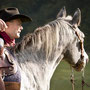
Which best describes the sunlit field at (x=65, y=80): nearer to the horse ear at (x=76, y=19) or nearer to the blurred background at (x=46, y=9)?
the blurred background at (x=46, y=9)

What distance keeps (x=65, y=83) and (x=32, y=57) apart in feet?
20.1

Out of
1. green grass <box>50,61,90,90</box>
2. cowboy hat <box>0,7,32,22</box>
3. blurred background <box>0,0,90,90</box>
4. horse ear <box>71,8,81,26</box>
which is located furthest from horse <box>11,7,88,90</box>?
blurred background <box>0,0,90,90</box>

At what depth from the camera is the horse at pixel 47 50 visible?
2408mm

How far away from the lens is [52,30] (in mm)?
2623

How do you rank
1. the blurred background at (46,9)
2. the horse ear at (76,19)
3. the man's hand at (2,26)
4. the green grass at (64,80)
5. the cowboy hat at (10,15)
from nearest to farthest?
the man's hand at (2,26) < the cowboy hat at (10,15) < the horse ear at (76,19) < the green grass at (64,80) < the blurred background at (46,9)

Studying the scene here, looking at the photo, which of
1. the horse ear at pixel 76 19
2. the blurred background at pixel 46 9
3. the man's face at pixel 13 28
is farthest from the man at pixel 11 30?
the blurred background at pixel 46 9

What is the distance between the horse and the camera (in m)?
2.41

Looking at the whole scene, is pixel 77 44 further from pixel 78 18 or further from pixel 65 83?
pixel 65 83

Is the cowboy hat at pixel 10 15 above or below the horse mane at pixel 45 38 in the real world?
above

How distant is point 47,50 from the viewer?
2.59m

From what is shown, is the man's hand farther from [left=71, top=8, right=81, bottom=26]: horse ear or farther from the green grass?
the green grass

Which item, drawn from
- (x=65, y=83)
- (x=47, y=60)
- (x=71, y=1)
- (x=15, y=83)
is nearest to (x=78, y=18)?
(x=47, y=60)

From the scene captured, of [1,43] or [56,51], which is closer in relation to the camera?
[1,43]

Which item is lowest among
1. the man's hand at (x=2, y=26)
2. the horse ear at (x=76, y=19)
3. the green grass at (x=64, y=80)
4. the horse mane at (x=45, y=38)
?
the green grass at (x=64, y=80)
